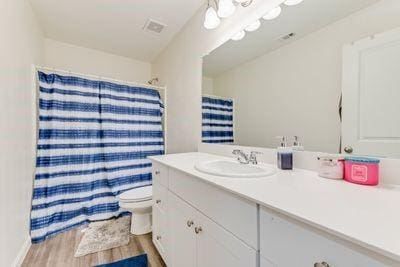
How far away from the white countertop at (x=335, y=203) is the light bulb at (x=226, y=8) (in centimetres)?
129

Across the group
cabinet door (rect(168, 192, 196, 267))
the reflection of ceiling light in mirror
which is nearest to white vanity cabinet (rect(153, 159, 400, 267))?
cabinet door (rect(168, 192, 196, 267))

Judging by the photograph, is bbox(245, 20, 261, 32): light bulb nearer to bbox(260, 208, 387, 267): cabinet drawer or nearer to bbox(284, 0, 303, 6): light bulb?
bbox(284, 0, 303, 6): light bulb

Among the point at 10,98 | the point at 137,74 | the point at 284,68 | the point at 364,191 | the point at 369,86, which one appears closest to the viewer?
the point at 364,191

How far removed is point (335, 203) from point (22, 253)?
7.04ft

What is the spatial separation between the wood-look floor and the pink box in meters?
1.39

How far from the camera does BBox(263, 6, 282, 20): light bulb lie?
1175 mm

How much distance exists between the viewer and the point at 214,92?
1.70 metres

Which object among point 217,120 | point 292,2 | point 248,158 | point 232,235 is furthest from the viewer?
point 217,120

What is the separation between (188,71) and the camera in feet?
6.74

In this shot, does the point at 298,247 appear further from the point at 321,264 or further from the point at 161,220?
the point at 161,220

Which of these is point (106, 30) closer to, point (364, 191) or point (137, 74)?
point (137, 74)

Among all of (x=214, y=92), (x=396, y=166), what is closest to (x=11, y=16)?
(x=214, y=92)

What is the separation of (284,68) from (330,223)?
3.24 feet

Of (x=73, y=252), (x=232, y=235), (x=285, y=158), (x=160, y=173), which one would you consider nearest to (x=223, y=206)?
(x=232, y=235)
